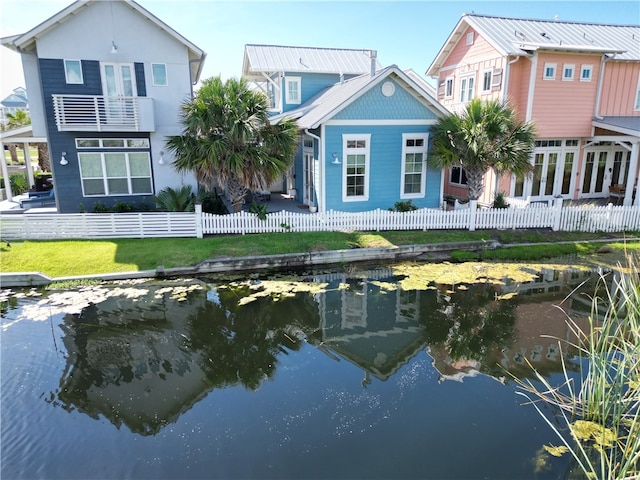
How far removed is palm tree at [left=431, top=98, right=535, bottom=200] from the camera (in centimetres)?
1509

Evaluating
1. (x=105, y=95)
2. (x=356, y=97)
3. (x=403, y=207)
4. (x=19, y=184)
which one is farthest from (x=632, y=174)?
(x=19, y=184)

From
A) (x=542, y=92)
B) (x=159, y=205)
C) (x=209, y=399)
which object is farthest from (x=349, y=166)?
(x=209, y=399)

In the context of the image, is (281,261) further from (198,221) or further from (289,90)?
(289,90)

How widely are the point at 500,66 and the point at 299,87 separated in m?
9.31

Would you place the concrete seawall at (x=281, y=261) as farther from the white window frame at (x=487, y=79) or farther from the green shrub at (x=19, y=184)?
the green shrub at (x=19, y=184)

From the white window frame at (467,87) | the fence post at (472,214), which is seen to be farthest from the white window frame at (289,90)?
the fence post at (472,214)

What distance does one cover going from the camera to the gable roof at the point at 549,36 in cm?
1736

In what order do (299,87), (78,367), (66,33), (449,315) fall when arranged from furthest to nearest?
(299,87) → (66,33) → (449,315) → (78,367)

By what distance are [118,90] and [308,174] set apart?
7.89 m

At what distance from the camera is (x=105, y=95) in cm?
1627

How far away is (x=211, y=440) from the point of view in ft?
19.1

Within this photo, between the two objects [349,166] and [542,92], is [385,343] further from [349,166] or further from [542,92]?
[542,92]

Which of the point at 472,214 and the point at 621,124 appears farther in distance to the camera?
the point at 621,124

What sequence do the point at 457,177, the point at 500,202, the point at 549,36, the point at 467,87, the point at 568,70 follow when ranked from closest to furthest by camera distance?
the point at 500,202, the point at 568,70, the point at 549,36, the point at 467,87, the point at 457,177
